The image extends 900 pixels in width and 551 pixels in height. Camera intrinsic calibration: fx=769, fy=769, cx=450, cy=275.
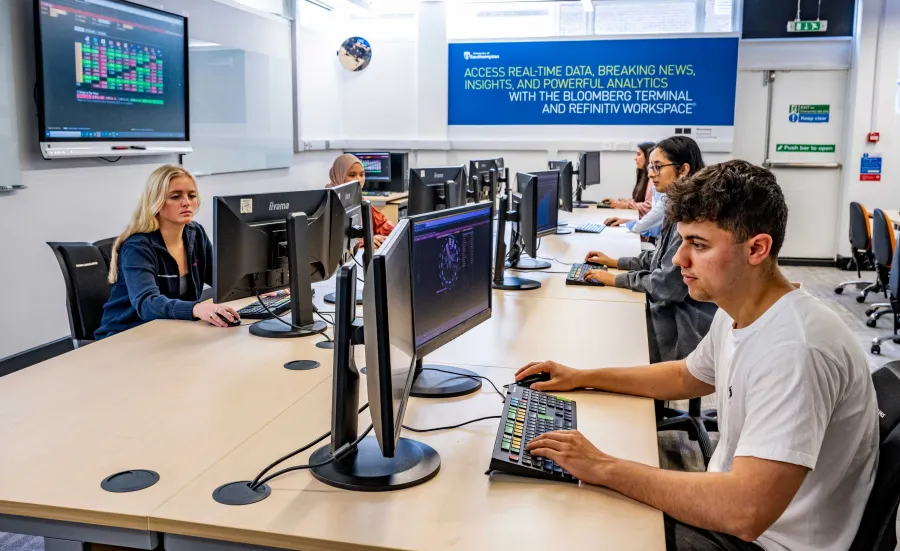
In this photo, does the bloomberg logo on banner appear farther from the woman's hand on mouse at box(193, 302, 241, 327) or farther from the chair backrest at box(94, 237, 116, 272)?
the woman's hand on mouse at box(193, 302, 241, 327)

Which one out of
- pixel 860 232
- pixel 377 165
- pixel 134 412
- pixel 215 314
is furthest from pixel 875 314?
pixel 134 412

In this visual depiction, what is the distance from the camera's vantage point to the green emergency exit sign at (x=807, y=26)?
7.62 metres

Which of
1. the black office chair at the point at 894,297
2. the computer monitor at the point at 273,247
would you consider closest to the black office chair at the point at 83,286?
the computer monitor at the point at 273,247

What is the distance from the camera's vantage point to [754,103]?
26.1 ft

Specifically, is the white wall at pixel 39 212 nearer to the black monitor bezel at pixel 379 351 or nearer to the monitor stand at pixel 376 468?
the monitor stand at pixel 376 468

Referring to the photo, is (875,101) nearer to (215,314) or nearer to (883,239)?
(883,239)

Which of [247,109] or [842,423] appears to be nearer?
[842,423]

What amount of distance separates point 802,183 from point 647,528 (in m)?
7.63

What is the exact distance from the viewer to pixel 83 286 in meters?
2.88

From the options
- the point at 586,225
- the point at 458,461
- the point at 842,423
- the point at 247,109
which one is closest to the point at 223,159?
the point at 247,109

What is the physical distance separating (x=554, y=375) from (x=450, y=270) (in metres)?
0.37

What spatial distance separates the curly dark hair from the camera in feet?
4.63

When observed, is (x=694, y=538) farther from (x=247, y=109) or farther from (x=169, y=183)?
(x=247, y=109)

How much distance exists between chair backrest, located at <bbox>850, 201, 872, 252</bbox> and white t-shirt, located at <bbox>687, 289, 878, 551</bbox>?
5198mm
